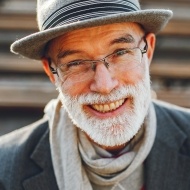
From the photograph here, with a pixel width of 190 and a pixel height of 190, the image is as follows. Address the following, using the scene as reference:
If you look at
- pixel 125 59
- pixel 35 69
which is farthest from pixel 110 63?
pixel 35 69

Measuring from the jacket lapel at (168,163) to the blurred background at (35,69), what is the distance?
1800mm

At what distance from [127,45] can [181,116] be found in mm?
714

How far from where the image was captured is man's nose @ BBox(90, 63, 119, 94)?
2.65 meters

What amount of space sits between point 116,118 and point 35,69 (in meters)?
2.41

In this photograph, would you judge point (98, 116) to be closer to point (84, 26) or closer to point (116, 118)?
point (116, 118)

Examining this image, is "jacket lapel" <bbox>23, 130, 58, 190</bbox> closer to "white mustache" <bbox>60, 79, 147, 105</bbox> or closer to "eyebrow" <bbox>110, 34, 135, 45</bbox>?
"white mustache" <bbox>60, 79, 147, 105</bbox>

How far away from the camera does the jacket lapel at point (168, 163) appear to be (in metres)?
2.94

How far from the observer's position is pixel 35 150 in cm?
311

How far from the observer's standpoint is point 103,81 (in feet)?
8.68


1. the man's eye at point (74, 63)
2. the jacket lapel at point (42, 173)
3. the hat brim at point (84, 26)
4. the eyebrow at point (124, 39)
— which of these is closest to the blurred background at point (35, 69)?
the jacket lapel at point (42, 173)

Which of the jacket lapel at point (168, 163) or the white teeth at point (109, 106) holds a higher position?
→ the white teeth at point (109, 106)

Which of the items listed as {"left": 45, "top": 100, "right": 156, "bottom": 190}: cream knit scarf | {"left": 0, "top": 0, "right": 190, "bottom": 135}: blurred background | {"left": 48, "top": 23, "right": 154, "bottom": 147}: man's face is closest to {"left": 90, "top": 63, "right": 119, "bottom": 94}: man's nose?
{"left": 48, "top": 23, "right": 154, "bottom": 147}: man's face

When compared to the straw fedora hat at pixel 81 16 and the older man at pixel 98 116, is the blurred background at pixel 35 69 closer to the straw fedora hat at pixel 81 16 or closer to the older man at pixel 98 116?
the older man at pixel 98 116

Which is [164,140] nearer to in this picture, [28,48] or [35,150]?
[35,150]
